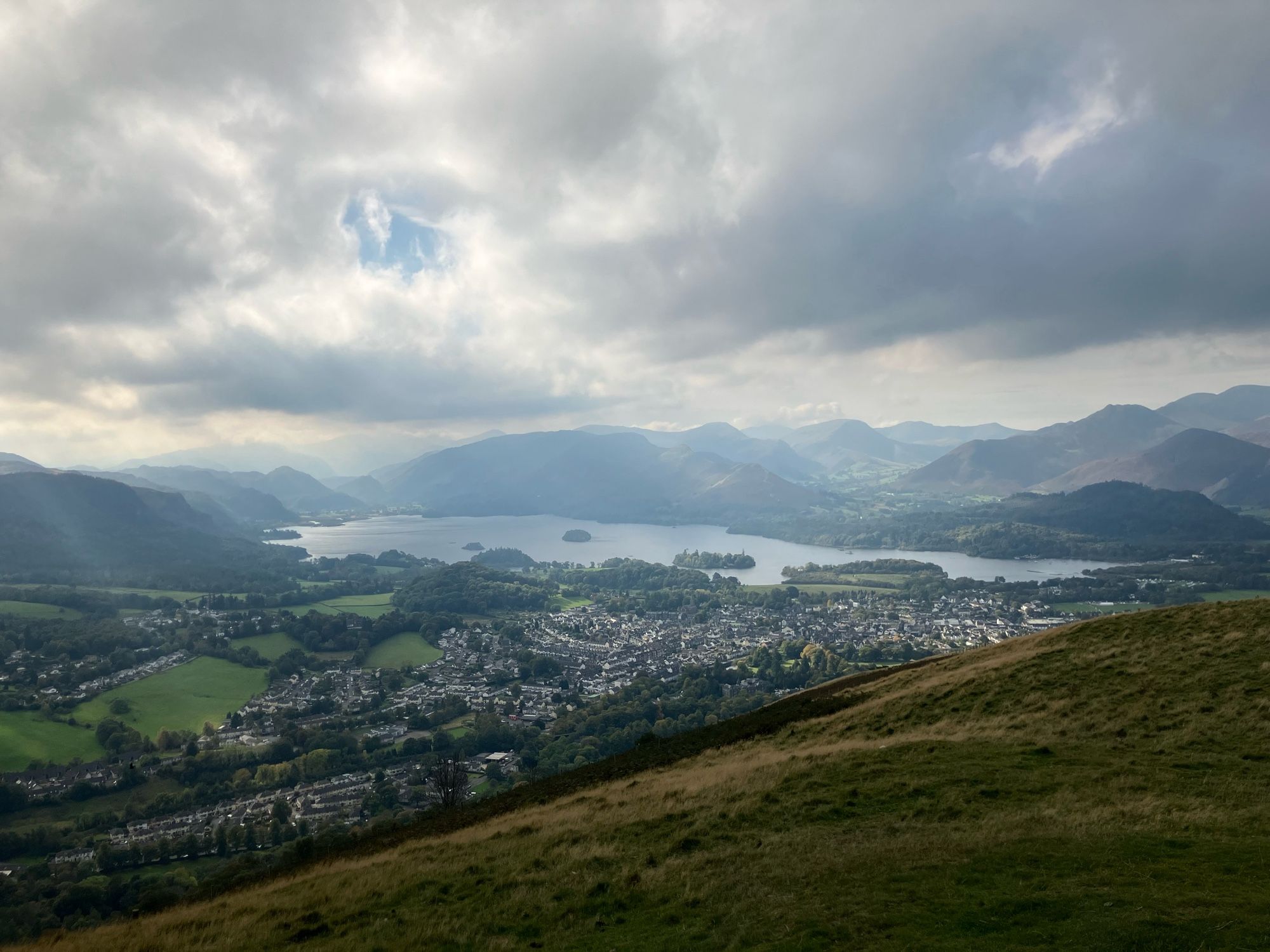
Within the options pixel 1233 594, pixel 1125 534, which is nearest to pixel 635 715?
pixel 1233 594

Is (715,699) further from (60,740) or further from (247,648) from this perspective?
(247,648)

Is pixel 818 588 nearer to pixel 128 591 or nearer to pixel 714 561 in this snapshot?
pixel 714 561

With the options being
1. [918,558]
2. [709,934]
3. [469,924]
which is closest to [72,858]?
[469,924]

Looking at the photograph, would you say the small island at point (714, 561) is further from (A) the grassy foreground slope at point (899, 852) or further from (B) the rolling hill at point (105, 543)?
(A) the grassy foreground slope at point (899, 852)

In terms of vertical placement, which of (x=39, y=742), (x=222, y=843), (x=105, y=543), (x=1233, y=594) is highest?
(x=105, y=543)

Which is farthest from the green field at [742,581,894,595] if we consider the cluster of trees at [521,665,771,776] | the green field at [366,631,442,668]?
the green field at [366,631,442,668]

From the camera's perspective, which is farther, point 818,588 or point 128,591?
point 818,588
